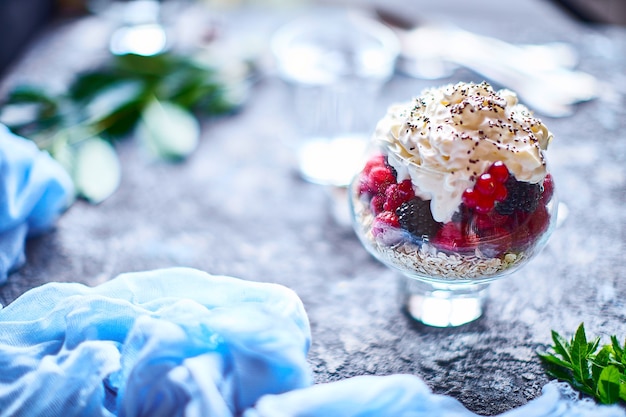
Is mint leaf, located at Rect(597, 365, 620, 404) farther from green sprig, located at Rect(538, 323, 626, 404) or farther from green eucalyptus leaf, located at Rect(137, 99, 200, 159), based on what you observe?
green eucalyptus leaf, located at Rect(137, 99, 200, 159)

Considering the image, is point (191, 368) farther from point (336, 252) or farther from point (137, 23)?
point (137, 23)

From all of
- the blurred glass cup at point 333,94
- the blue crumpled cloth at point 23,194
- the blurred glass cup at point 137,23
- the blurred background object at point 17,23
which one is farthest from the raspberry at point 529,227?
the blurred background object at point 17,23

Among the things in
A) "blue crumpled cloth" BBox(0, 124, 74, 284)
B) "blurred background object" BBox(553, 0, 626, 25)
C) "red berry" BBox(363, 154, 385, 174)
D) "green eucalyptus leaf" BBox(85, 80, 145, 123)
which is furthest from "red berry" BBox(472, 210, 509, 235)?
"blurred background object" BBox(553, 0, 626, 25)

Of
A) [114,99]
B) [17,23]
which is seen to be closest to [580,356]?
[114,99]

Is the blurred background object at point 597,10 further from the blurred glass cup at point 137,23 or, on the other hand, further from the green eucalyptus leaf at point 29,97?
the green eucalyptus leaf at point 29,97

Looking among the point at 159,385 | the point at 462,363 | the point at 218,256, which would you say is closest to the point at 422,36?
the point at 218,256

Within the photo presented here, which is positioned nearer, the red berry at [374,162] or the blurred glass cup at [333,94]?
the red berry at [374,162]

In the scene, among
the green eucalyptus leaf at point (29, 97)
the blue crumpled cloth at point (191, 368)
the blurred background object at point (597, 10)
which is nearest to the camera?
the blue crumpled cloth at point (191, 368)

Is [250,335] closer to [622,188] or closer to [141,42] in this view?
[622,188]
